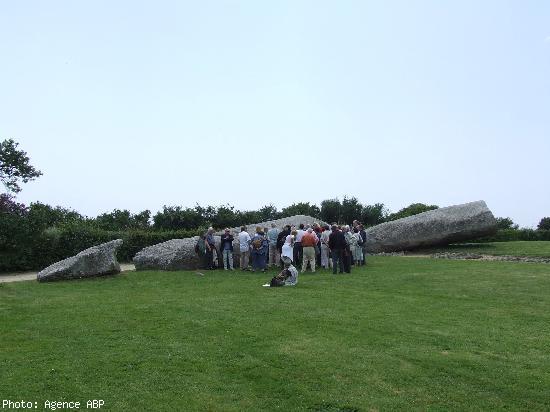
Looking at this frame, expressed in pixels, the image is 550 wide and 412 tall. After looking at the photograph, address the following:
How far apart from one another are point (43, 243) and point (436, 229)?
68.7 ft

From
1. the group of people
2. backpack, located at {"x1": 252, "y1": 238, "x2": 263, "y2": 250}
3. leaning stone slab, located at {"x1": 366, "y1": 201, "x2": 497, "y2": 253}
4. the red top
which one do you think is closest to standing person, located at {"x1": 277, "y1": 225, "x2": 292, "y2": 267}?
the group of people

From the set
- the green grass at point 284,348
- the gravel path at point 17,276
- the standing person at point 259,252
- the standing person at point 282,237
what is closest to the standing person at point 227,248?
the standing person at point 259,252

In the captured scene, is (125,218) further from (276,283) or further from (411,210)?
(276,283)

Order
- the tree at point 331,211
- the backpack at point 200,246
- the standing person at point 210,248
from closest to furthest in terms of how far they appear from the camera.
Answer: the backpack at point 200,246
the standing person at point 210,248
the tree at point 331,211

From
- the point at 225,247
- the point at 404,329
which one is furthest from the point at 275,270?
the point at 404,329

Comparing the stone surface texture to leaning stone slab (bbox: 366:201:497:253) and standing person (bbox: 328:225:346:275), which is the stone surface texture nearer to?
standing person (bbox: 328:225:346:275)

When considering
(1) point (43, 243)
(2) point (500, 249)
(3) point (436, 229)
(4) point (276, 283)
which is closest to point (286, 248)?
(4) point (276, 283)

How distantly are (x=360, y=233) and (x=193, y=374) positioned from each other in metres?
16.6

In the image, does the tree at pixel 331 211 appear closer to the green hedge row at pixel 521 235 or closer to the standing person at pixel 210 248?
the green hedge row at pixel 521 235

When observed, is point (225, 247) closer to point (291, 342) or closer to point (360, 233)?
point (360, 233)

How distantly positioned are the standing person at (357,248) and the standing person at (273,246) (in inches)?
133

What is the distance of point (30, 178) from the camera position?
28.8 m

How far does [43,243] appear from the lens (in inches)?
1081

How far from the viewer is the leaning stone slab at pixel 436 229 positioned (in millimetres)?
31844
